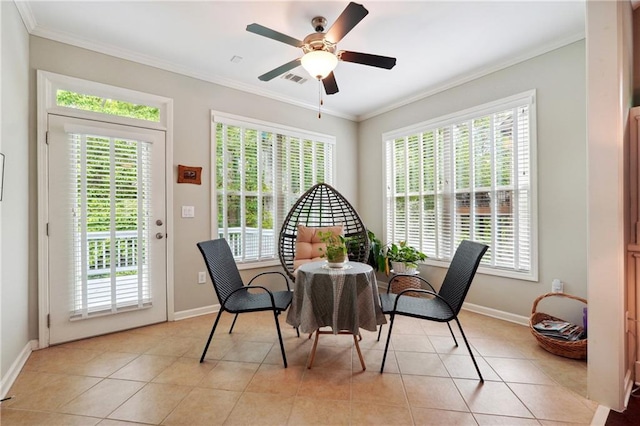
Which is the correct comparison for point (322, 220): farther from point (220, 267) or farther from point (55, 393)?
point (55, 393)

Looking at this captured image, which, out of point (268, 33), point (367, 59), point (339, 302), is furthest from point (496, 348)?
point (268, 33)

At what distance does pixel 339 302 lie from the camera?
79.7 inches

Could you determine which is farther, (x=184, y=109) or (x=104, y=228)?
(x=184, y=109)

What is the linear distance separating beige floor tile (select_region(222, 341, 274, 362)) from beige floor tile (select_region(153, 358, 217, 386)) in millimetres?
160

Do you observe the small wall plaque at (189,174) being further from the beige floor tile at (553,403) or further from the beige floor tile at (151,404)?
the beige floor tile at (553,403)

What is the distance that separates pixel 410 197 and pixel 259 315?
2.48 meters

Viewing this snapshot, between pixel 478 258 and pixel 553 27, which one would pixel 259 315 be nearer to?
pixel 478 258

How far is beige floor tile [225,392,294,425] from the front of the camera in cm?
158

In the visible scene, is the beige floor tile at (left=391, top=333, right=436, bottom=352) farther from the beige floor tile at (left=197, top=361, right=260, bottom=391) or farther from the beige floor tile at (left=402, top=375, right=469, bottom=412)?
the beige floor tile at (left=197, top=361, right=260, bottom=391)

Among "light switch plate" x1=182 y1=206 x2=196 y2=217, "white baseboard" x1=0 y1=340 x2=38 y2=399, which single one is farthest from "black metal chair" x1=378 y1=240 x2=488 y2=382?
"white baseboard" x1=0 y1=340 x2=38 y2=399

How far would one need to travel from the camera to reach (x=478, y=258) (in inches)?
77.5

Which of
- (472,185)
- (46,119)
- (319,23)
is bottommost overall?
(472,185)

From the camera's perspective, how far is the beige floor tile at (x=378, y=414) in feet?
5.13

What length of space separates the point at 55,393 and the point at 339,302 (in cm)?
190
